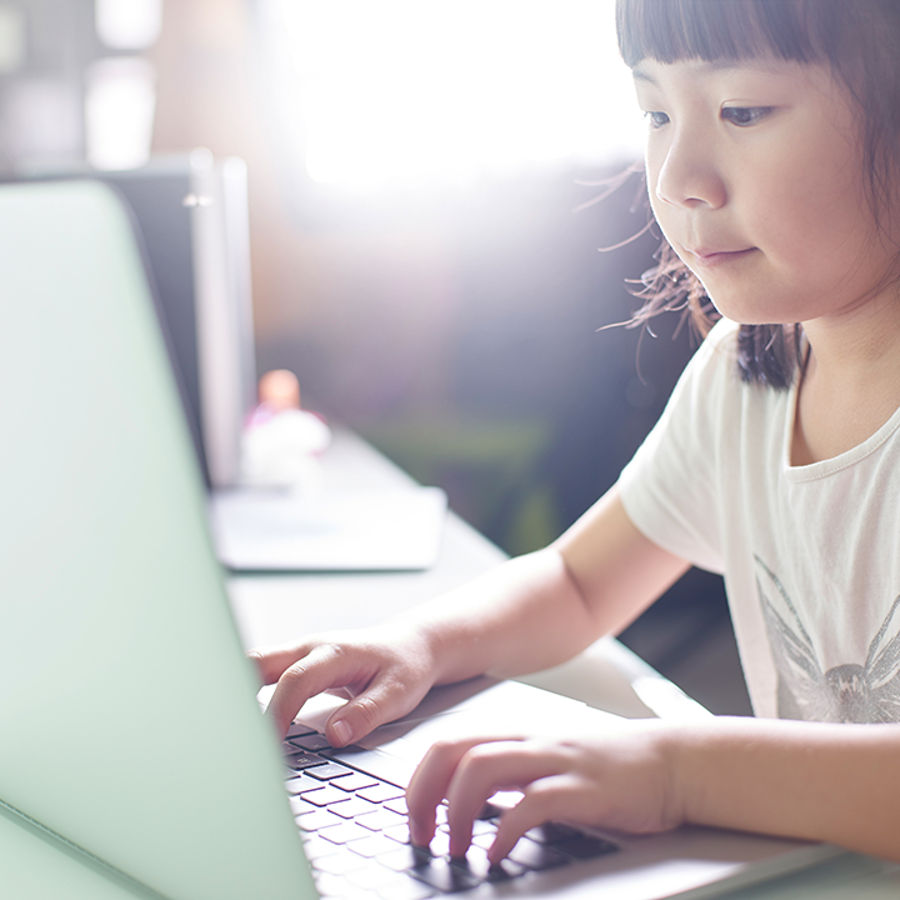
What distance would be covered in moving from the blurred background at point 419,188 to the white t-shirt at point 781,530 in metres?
0.72

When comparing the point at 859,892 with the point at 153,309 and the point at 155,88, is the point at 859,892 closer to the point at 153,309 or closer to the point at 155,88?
the point at 153,309

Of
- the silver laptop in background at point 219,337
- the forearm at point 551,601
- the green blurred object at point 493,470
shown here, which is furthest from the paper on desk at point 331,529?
the green blurred object at point 493,470

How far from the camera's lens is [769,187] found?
0.48 m

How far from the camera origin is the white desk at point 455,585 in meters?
0.33

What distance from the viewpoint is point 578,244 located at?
55.9 inches

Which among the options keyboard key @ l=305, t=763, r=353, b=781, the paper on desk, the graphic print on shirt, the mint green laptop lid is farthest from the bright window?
the mint green laptop lid

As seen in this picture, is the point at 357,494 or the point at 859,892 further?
the point at 357,494

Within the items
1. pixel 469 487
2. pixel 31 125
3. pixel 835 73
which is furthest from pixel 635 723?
pixel 31 125

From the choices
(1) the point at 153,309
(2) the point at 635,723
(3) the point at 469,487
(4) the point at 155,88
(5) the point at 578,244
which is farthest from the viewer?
(4) the point at 155,88

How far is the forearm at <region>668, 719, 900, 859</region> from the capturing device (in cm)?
35

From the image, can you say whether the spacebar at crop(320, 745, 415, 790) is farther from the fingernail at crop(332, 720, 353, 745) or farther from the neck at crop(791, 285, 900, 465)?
the neck at crop(791, 285, 900, 465)

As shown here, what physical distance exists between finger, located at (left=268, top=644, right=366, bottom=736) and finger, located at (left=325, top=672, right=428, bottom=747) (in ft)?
0.04

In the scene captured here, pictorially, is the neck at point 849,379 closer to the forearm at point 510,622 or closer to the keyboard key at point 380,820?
the forearm at point 510,622

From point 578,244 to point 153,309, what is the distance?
123 centimetres
